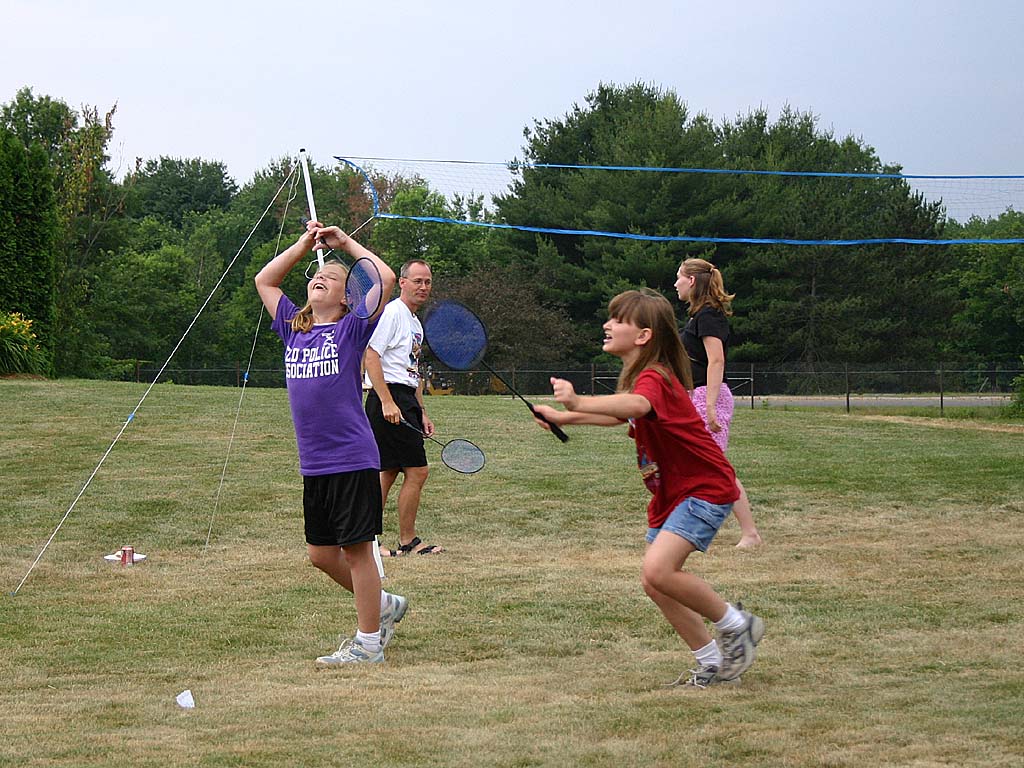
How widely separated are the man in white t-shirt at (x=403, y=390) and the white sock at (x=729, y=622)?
3.72m

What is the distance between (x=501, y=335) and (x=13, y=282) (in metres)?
22.9

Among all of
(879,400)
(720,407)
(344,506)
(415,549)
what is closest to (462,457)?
(344,506)

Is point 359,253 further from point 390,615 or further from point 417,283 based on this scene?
point 417,283

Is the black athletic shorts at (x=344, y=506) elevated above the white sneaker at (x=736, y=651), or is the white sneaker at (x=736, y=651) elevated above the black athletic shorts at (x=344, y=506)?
the black athletic shorts at (x=344, y=506)

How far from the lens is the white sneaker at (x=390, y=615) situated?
6.23 meters

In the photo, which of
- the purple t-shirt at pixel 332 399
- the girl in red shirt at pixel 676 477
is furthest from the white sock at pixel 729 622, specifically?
the purple t-shirt at pixel 332 399

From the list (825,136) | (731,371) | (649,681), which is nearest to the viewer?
(649,681)

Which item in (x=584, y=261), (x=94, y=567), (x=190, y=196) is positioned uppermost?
(x=190, y=196)

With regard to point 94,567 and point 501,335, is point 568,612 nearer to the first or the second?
point 94,567

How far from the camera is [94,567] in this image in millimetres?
9250

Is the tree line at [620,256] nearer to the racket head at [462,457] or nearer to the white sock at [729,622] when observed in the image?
the racket head at [462,457]

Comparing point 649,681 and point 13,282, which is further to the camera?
point 13,282

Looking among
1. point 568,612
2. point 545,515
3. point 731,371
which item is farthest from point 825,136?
point 568,612

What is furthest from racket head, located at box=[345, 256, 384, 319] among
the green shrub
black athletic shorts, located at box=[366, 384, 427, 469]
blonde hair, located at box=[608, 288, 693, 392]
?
the green shrub
